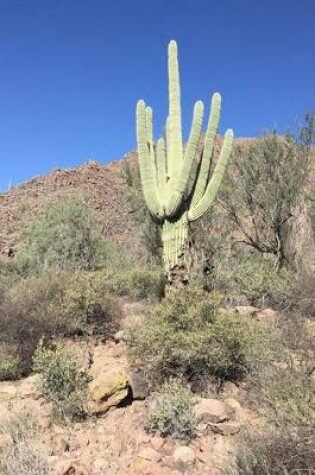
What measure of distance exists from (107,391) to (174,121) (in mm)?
5475

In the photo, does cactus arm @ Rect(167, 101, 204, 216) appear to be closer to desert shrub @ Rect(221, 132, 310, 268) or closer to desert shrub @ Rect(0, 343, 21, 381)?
desert shrub @ Rect(0, 343, 21, 381)

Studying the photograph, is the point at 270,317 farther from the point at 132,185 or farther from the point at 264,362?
the point at 132,185

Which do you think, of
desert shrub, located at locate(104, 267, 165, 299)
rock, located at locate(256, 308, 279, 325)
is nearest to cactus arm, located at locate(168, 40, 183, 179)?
desert shrub, located at locate(104, 267, 165, 299)

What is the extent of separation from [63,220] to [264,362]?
10.9 m

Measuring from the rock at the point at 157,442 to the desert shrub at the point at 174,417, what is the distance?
98 mm

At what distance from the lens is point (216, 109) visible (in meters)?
9.53

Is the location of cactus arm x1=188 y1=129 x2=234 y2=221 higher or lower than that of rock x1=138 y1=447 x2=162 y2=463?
higher

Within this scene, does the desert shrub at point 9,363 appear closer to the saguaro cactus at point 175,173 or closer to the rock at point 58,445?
the rock at point 58,445

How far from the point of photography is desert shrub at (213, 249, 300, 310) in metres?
9.02

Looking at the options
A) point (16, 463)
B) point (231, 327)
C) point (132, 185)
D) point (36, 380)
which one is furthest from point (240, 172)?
point (16, 463)

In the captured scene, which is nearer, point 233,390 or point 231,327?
point 233,390

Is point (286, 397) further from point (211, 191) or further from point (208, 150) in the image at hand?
point (208, 150)

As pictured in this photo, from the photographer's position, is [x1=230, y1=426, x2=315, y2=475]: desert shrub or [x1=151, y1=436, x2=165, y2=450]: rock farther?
[x1=151, y1=436, x2=165, y2=450]: rock

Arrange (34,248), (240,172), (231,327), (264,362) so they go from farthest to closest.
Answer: (34,248) → (240,172) → (231,327) → (264,362)
